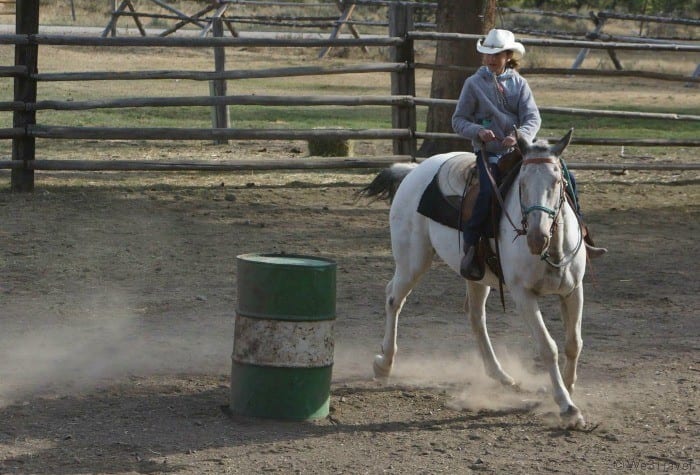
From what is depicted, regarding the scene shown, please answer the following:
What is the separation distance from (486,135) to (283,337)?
1.60 meters

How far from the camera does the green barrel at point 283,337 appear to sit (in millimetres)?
5852

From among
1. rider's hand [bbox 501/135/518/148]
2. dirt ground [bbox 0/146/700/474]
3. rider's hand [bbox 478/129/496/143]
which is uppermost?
rider's hand [bbox 478/129/496/143]

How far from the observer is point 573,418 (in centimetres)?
590

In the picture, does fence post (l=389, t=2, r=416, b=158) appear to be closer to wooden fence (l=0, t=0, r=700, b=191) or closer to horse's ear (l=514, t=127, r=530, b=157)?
wooden fence (l=0, t=0, r=700, b=191)

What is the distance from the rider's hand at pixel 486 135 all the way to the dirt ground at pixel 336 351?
1.49m

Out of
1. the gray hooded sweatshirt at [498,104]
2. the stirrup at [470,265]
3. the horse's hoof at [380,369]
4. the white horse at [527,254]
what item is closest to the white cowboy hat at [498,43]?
the gray hooded sweatshirt at [498,104]

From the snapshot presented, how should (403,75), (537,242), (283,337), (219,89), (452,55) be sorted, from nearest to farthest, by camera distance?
(537,242) → (283,337) → (403,75) → (452,55) → (219,89)

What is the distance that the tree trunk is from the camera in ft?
47.3

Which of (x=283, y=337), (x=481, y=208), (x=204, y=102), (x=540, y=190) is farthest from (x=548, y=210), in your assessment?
(x=204, y=102)

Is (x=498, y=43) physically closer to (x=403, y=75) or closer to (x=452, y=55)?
(x=403, y=75)

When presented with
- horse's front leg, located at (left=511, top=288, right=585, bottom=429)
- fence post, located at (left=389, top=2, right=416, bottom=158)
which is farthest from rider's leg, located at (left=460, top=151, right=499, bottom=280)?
fence post, located at (left=389, top=2, right=416, bottom=158)

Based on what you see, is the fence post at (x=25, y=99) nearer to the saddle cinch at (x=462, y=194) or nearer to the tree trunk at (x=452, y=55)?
the tree trunk at (x=452, y=55)

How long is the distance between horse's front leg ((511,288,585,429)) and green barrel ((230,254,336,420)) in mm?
1026

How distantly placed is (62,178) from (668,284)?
24.7ft
